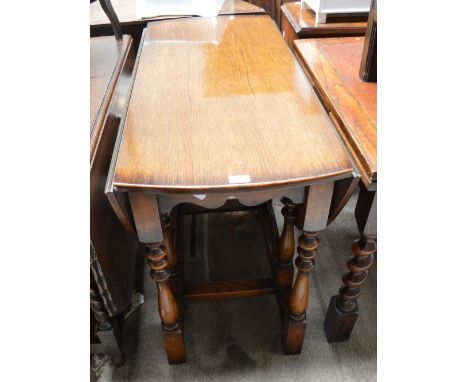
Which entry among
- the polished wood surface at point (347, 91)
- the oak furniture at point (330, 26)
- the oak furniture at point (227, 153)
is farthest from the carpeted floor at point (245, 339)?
the oak furniture at point (330, 26)

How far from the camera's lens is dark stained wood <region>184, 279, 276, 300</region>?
3.84 feet

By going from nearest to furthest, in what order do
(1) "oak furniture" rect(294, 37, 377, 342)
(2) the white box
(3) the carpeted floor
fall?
(1) "oak furniture" rect(294, 37, 377, 342), (3) the carpeted floor, (2) the white box

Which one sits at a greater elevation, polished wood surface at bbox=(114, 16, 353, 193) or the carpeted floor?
polished wood surface at bbox=(114, 16, 353, 193)

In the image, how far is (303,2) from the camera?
5.32 ft

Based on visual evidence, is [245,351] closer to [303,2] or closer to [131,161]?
[131,161]

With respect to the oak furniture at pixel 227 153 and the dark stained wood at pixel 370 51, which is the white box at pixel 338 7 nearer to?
the oak furniture at pixel 227 153

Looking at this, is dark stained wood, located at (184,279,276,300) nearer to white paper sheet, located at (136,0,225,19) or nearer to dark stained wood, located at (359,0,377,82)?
dark stained wood, located at (359,0,377,82)

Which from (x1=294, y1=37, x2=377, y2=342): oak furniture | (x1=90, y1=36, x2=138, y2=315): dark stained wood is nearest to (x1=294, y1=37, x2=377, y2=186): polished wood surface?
(x1=294, y1=37, x2=377, y2=342): oak furniture

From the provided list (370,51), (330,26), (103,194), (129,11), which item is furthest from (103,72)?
(330,26)

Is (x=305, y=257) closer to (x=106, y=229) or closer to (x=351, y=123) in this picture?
(x=351, y=123)

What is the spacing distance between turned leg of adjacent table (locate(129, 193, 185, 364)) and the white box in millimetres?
1017

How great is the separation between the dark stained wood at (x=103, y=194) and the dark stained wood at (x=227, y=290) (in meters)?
0.20
